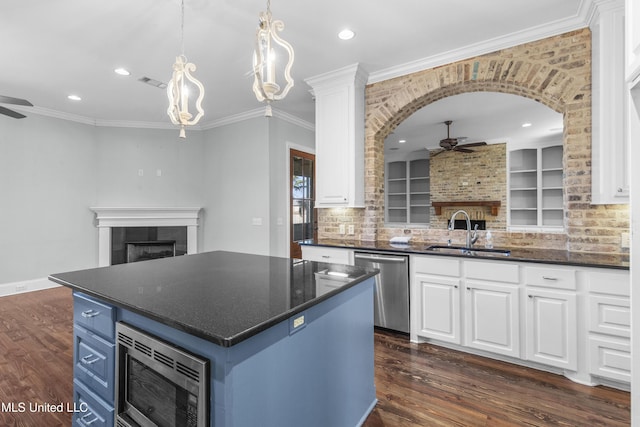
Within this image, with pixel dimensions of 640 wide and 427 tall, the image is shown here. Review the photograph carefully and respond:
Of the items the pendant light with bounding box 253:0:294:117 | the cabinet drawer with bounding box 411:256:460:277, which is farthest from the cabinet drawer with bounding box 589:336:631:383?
the pendant light with bounding box 253:0:294:117

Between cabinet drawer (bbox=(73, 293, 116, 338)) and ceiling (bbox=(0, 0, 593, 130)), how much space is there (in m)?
2.22

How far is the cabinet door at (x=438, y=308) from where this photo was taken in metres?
2.71

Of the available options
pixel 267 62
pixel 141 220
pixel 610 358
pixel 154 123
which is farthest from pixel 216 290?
pixel 154 123

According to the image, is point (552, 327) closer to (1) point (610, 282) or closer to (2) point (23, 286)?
(1) point (610, 282)

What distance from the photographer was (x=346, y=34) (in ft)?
9.35

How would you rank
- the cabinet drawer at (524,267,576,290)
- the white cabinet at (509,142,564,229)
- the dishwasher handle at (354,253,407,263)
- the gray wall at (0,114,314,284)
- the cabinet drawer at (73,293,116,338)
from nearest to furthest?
the cabinet drawer at (73,293,116,338), the cabinet drawer at (524,267,576,290), the dishwasher handle at (354,253,407,263), the gray wall at (0,114,314,284), the white cabinet at (509,142,564,229)

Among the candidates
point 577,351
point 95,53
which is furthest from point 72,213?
point 577,351

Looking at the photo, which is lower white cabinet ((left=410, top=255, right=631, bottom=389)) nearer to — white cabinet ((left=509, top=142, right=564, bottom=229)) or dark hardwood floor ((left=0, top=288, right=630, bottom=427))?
dark hardwood floor ((left=0, top=288, right=630, bottom=427))

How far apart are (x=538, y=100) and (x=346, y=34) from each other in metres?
1.98

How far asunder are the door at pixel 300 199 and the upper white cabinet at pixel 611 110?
153 inches

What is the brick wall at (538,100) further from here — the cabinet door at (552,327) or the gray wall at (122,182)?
the gray wall at (122,182)

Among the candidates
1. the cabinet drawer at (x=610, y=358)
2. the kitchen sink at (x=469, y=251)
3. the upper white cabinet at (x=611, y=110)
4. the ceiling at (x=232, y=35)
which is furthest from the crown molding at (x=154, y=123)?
the cabinet drawer at (x=610, y=358)

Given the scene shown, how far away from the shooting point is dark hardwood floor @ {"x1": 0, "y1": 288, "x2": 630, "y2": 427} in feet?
6.27

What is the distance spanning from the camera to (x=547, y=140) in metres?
6.73
